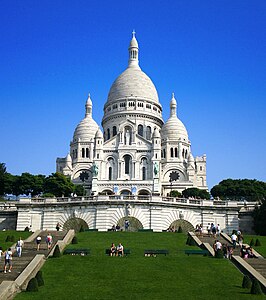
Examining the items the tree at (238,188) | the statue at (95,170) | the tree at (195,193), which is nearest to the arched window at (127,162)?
the statue at (95,170)

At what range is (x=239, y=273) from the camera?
27.2 metres

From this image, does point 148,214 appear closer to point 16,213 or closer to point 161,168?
point 16,213

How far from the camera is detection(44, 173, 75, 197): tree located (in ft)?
274

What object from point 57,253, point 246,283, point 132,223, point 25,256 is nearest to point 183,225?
point 132,223

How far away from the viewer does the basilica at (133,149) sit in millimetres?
100062

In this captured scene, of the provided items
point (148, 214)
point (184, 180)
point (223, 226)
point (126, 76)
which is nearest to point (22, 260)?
point (148, 214)

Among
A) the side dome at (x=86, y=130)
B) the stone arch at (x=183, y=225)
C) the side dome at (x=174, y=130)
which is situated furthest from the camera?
the side dome at (x=86, y=130)

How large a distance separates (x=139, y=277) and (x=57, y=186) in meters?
59.4

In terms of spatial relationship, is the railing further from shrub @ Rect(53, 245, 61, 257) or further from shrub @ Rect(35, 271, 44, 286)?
shrub @ Rect(35, 271, 44, 286)

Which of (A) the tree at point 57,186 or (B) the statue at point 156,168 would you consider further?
(B) the statue at point 156,168

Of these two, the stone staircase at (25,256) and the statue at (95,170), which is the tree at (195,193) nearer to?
the statue at (95,170)

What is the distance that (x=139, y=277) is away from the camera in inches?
1003

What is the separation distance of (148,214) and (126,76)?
78.4m

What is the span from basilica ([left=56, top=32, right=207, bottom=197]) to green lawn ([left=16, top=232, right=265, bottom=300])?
62.4 m
